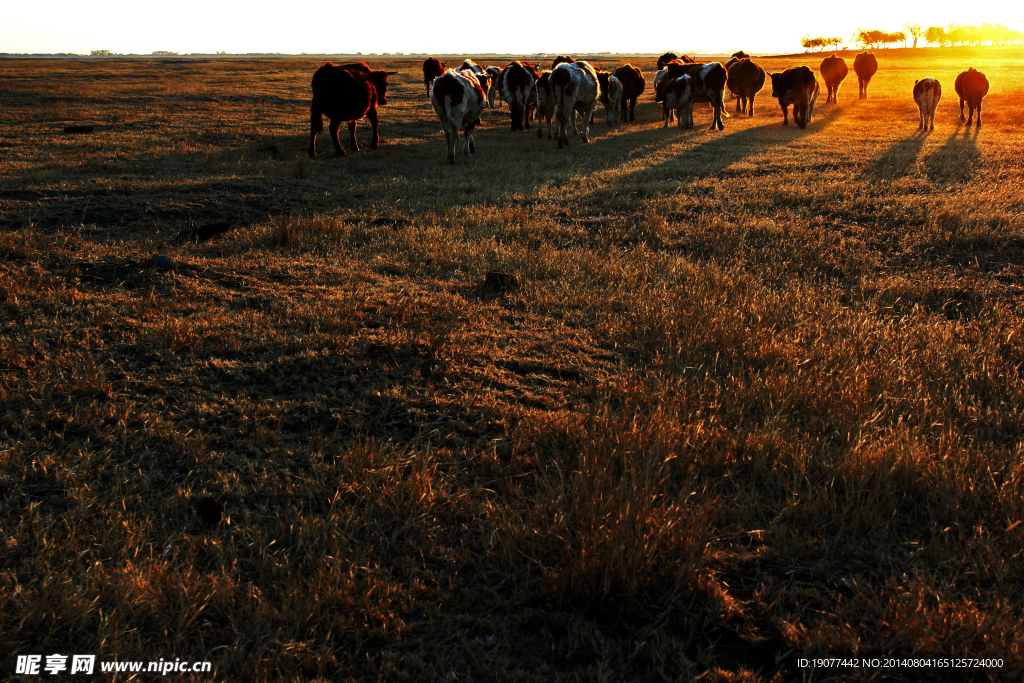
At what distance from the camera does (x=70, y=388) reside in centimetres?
355

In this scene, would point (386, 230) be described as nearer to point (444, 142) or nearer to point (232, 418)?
point (232, 418)

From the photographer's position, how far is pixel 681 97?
20.4 m

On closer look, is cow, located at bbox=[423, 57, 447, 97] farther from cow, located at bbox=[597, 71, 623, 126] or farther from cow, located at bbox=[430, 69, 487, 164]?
cow, located at bbox=[430, 69, 487, 164]

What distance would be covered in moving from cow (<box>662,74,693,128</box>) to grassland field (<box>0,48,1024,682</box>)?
1394 cm

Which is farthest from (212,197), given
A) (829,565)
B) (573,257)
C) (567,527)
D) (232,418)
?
(829,565)

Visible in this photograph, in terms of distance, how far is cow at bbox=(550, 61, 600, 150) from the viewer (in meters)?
15.7

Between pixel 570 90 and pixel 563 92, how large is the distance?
0.63 ft

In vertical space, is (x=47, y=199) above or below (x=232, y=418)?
above

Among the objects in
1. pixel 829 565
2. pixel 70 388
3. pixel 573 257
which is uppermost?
pixel 573 257

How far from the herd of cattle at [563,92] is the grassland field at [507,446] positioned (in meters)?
6.14

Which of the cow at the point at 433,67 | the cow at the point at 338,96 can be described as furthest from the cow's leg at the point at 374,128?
the cow at the point at 433,67

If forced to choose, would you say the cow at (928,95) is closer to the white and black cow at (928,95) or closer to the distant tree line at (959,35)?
the white and black cow at (928,95)

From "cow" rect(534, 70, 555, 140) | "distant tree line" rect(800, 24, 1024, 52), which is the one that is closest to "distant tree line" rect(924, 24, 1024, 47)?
"distant tree line" rect(800, 24, 1024, 52)

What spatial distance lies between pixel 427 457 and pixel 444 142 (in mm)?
14596
